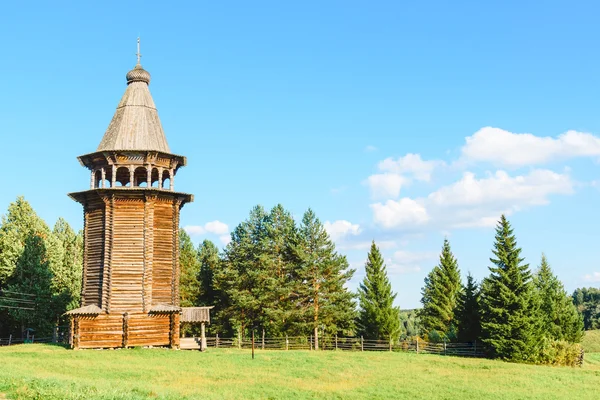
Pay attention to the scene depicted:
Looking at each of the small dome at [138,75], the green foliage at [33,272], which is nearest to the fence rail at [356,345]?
the green foliage at [33,272]

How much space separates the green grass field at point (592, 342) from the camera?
241 ft

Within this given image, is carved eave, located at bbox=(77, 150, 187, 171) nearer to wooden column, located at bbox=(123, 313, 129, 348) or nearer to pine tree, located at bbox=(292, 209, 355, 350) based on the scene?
wooden column, located at bbox=(123, 313, 129, 348)

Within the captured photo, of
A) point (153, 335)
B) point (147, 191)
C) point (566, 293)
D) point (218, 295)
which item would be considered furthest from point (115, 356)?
point (566, 293)

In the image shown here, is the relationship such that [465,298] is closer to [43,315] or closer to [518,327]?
[518,327]

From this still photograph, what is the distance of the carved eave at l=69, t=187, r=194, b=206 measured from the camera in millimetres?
38125

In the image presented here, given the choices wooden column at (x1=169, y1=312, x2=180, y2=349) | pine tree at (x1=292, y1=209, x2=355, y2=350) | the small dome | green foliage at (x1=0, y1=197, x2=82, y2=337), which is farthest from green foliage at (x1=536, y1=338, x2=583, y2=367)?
green foliage at (x1=0, y1=197, x2=82, y2=337)

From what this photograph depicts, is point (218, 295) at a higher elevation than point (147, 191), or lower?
lower

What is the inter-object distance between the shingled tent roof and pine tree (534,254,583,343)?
36.9m

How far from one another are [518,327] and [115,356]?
26755 millimetres

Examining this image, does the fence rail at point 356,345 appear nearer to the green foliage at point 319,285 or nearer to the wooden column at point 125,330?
the green foliage at point 319,285

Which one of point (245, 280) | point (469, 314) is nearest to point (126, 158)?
point (245, 280)

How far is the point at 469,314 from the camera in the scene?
43406 mm

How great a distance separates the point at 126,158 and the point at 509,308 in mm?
29148

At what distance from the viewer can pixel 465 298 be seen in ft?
Result: 143
